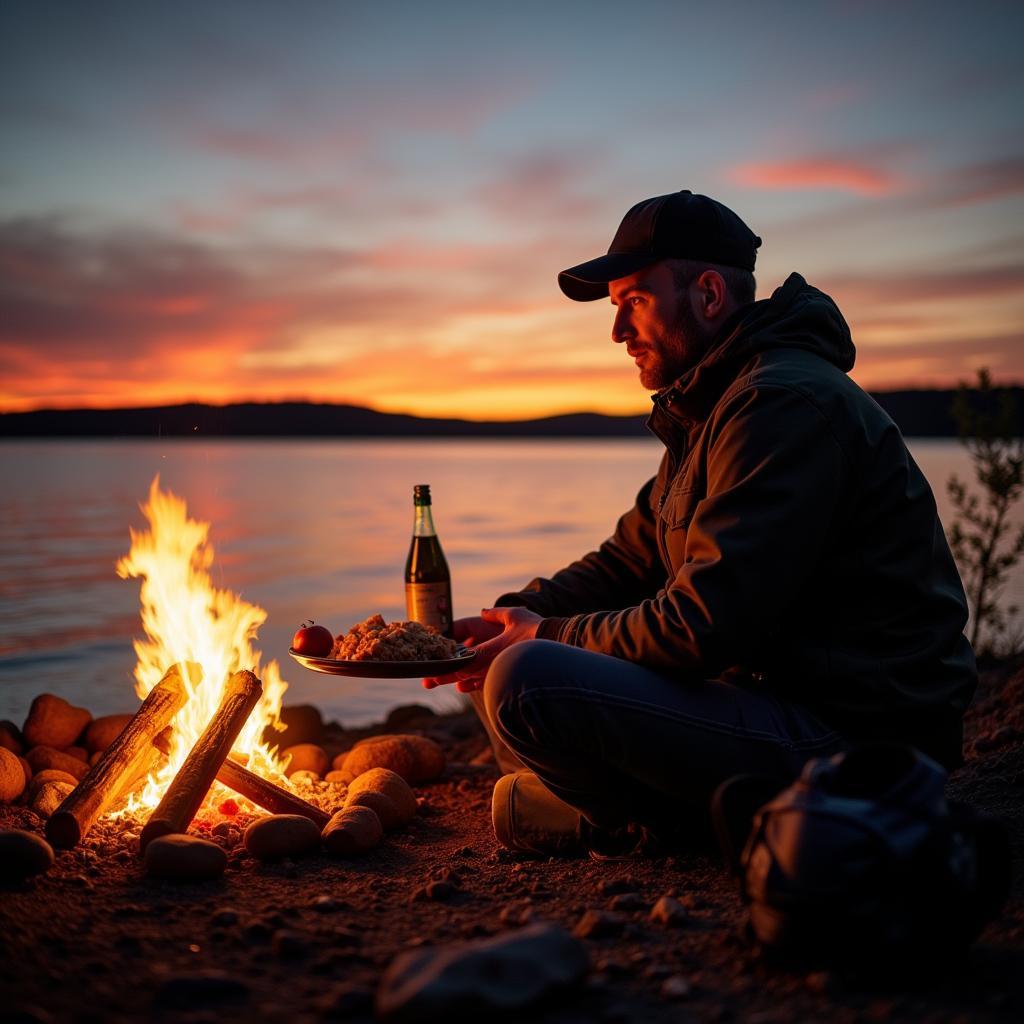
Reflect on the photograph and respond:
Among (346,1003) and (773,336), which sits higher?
A: (773,336)

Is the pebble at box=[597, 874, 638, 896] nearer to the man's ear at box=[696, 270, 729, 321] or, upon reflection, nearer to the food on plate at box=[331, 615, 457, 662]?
the food on plate at box=[331, 615, 457, 662]

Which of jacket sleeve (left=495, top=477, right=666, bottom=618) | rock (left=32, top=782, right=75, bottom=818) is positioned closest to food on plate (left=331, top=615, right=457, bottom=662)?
jacket sleeve (left=495, top=477, right=666, bottom=618)

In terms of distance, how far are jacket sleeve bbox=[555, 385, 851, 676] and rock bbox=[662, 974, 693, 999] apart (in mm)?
1031

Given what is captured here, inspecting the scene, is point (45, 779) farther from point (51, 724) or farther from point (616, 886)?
point (616, 886)

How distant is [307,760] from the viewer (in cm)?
584

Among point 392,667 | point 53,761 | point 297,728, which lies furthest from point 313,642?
point 297,728

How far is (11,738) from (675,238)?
4.48m

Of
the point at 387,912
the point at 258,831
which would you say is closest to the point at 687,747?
the point at 387,912

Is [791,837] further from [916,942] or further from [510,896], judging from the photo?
[510,896]

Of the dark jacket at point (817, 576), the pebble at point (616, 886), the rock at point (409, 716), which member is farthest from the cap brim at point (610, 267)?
the rock at point (409, 716)

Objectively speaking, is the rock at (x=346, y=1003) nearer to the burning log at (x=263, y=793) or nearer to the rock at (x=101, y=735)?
the burning log at (x=263, y=793)

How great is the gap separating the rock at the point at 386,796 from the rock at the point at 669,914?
1.85 m

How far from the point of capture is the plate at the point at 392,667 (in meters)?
4.13

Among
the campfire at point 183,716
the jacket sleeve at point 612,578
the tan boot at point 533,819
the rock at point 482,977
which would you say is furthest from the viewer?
the jacket sleeve at point 612,578
